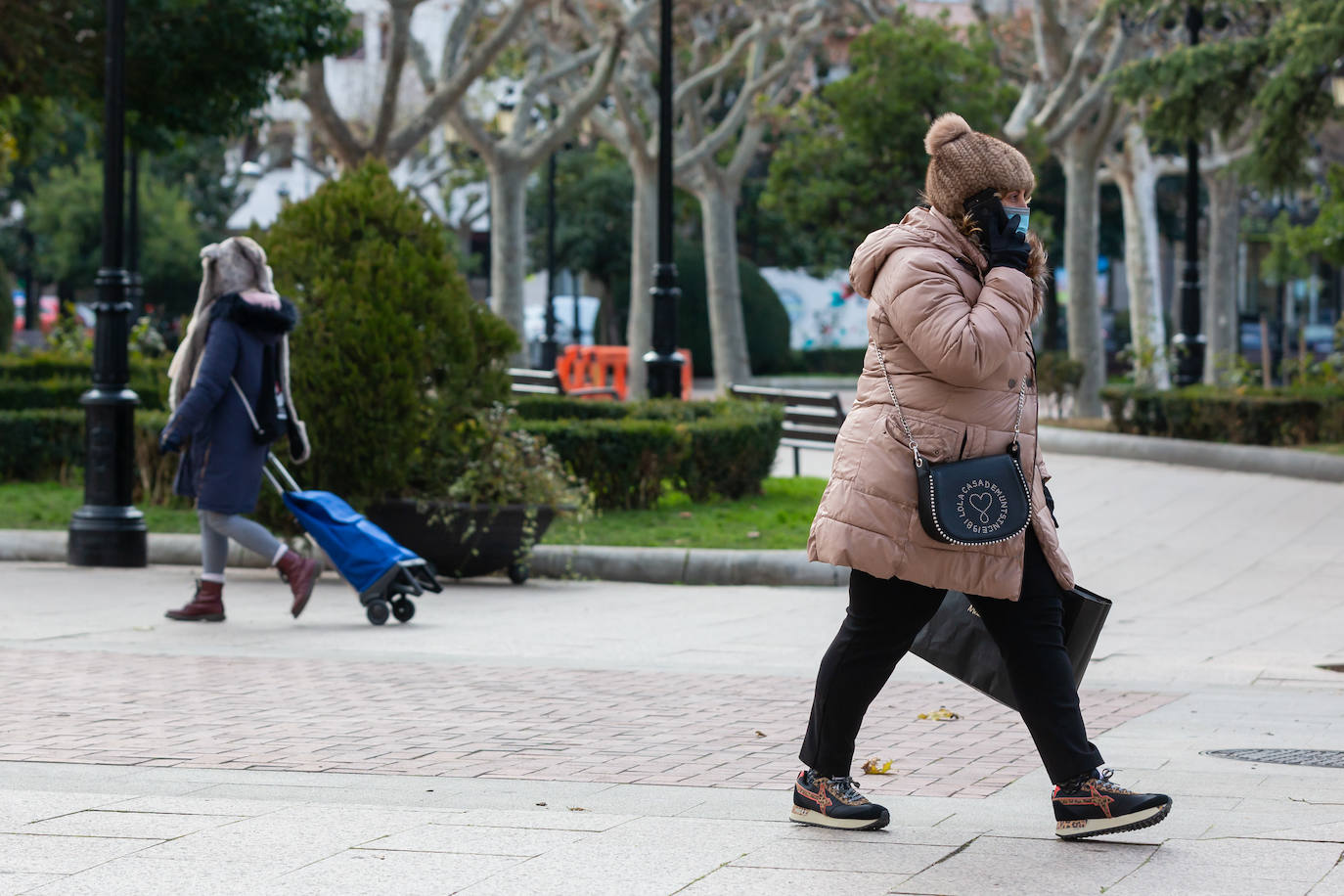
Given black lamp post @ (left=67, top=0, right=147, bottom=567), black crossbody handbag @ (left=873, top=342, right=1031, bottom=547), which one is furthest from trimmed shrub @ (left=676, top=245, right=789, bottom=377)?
black crossbody handbag @ (left=873, top=342, right=1031, bottom=547)

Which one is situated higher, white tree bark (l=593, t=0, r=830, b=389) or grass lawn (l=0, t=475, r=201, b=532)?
white tree bark (l=593, t=0, r=830, b=389)

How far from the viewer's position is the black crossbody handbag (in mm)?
4312

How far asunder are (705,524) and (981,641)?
749 cm

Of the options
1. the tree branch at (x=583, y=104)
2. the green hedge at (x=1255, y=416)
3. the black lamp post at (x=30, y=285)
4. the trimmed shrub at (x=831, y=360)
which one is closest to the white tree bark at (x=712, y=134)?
the tree branch at (x=583, y=104)

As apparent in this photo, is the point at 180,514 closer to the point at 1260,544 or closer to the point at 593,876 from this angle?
the point at 1260,544

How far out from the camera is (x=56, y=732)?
19.5 feet

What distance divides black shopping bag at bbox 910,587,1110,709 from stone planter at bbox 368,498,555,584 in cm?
572

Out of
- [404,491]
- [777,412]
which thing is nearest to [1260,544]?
[777,412]

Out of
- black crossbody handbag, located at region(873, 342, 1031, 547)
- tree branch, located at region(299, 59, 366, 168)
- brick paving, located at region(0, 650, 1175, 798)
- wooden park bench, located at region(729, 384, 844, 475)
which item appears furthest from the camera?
tree branch, located at region(299, 59, 366, 168)

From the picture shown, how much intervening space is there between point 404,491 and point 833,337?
34920mm

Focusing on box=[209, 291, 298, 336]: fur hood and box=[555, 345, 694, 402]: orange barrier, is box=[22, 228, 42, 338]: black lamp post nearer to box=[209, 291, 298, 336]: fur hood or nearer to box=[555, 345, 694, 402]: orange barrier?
box=[555, 345, 694, 402]: orange barrier

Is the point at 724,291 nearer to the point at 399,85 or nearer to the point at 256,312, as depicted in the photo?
the point at 399,85

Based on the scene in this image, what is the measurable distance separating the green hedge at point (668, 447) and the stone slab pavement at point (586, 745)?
69.3 inches

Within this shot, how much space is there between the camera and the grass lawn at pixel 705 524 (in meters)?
11.4
